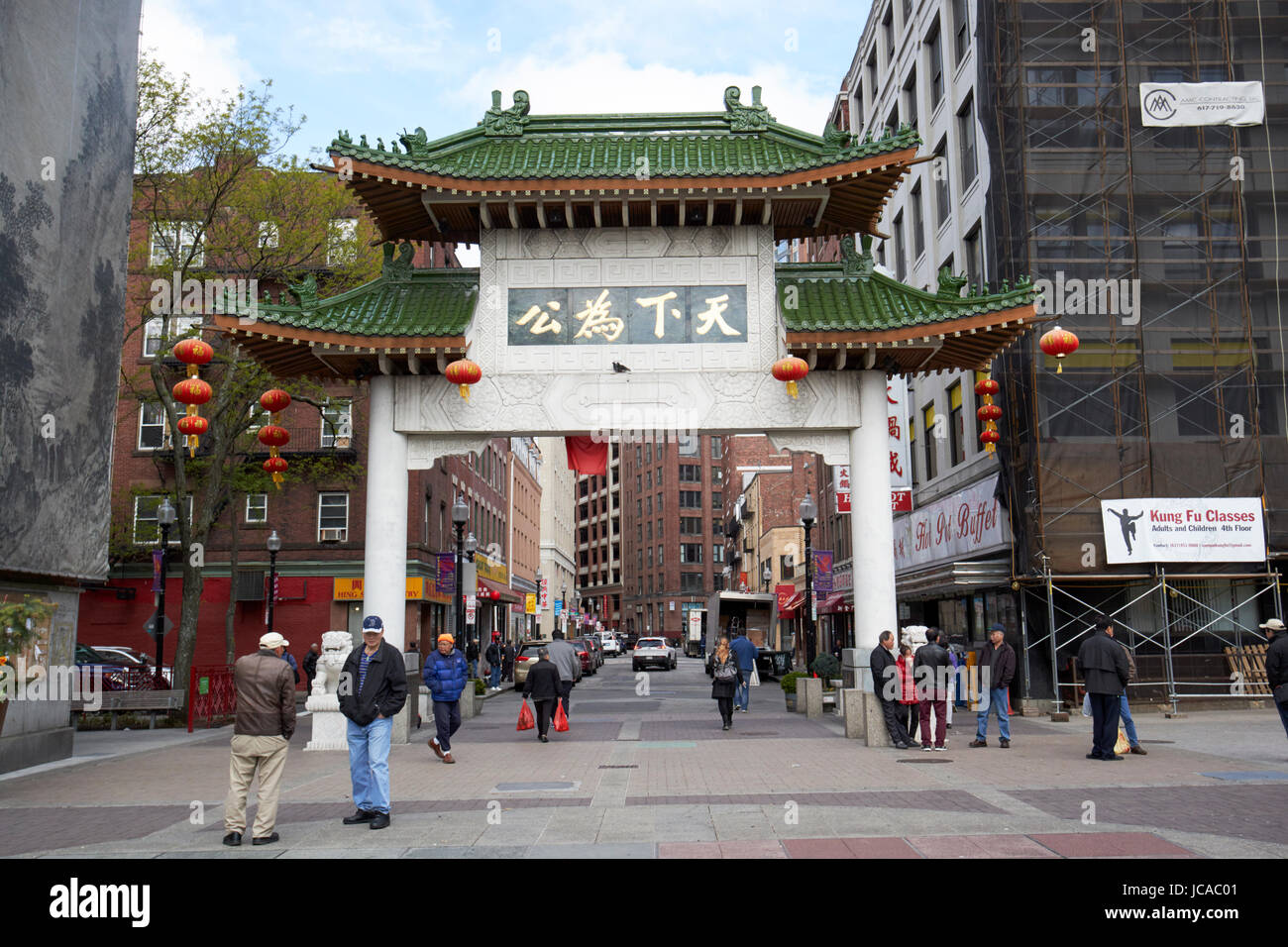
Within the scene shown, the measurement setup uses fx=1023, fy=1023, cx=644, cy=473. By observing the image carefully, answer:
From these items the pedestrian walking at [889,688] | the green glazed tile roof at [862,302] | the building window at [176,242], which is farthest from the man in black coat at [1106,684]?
the building window at [176,242]

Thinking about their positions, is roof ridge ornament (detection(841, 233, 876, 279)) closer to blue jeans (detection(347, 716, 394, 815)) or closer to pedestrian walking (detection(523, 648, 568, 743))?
pedestrian walking (detection(523, 648, 568, 743))

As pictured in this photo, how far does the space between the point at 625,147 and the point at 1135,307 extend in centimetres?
1161

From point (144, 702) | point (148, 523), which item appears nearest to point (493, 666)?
point (148, 523)

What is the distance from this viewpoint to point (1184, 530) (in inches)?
838

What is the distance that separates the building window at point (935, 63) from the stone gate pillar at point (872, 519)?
52.6ft

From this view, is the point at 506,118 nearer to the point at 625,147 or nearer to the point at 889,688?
the point at 625,147

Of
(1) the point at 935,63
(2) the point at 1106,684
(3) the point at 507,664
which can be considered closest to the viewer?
(2) the point at 1106,684

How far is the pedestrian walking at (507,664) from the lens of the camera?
41.7 m

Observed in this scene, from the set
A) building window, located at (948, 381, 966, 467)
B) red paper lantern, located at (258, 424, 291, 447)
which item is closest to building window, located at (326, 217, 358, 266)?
red paper lantern, located at (258, 424, 291, 447)

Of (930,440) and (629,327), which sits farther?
(930,440)

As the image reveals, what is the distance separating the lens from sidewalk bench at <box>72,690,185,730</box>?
866 inches

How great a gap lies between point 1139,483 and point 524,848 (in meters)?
17.6

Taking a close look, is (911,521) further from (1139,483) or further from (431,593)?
(431,593)
